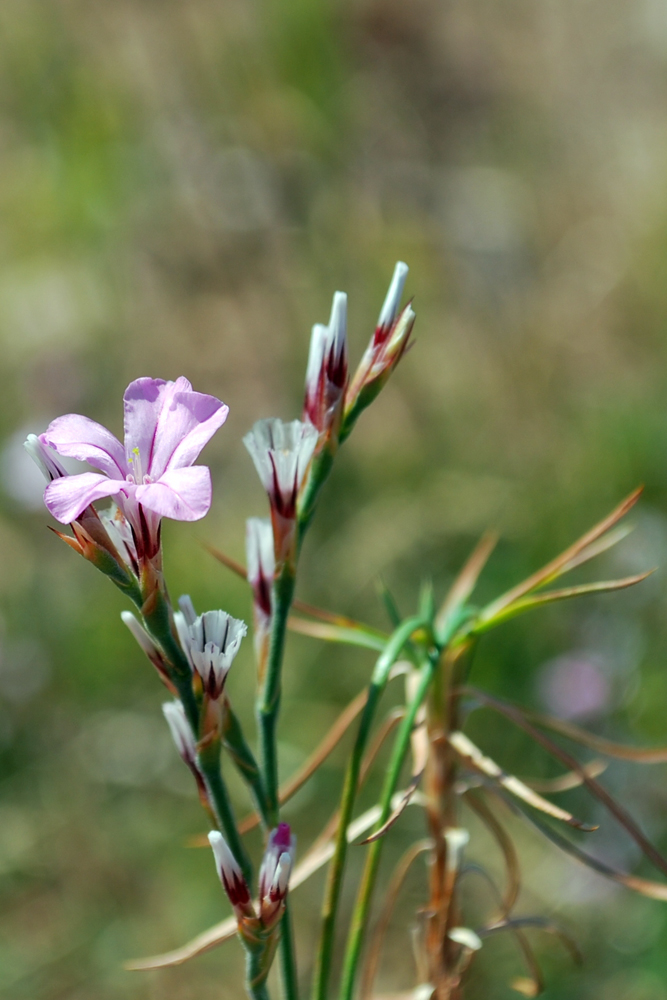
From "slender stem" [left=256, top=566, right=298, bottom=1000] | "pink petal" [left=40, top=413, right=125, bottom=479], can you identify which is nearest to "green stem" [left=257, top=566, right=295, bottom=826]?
"slender stem" [left=256, top=566, right=298, bottom=1000]

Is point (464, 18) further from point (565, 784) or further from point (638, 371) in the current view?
point (565, 784)

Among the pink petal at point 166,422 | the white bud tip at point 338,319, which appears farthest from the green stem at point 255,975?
the white bud tip at point 338,319

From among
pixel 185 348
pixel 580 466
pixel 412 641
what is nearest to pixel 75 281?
pixel 185 348

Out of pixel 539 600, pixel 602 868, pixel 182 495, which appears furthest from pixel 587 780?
pixel 182 495

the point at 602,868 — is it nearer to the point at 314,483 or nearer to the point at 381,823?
the point at 381,823

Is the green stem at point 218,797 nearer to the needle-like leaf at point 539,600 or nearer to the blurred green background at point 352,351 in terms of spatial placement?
the needle-like leaf at point 539,600
